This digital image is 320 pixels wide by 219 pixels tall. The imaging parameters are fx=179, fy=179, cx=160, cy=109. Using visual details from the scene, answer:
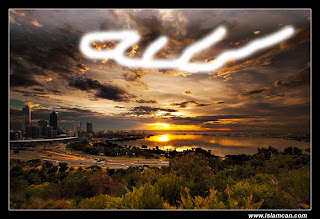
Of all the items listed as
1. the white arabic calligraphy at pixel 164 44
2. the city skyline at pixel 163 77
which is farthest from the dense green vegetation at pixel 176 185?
the white arabic calligraphy at pixel 164 44

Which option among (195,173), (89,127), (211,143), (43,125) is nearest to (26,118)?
(43,125)

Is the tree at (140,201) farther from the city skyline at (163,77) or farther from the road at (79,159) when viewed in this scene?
the city skyline at (163,77)

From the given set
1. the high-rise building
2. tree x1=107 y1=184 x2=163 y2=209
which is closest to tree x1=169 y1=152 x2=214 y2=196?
tree x1=107 y1=184 x2=163 y2=209

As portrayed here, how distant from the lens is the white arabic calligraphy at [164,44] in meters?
3.34

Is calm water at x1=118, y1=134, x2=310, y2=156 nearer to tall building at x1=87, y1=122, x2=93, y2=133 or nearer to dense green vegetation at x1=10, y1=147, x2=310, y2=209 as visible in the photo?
dense green vegetation at x1=10, y1=147, x2=310, y2=209

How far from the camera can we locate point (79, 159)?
13.4ft

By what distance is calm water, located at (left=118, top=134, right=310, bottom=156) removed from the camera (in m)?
4.16

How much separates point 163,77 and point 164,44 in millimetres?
634

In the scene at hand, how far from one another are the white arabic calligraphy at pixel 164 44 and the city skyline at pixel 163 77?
3.5 inches

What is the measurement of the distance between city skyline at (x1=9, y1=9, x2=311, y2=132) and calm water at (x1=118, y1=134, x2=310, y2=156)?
31 centimetres

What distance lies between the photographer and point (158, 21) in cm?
323
